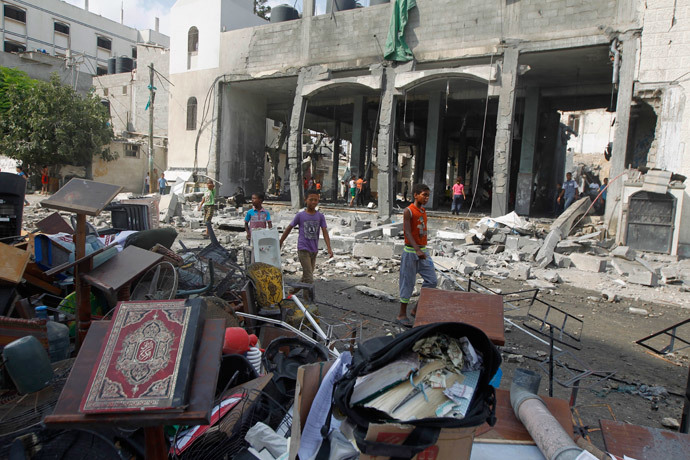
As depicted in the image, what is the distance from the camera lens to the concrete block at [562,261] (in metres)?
9.35

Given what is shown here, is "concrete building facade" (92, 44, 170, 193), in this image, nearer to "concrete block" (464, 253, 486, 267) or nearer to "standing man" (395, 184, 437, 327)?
"concrete block" (464, 253, 486, 267)

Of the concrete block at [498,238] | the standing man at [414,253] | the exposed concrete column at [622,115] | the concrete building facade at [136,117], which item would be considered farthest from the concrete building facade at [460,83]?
the standing man at [414,253]

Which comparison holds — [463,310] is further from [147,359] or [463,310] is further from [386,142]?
[386,142]

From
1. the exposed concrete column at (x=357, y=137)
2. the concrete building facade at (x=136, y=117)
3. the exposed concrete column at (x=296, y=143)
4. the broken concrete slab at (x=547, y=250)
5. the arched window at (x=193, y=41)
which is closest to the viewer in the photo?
A: the broken concrete slab at (x=547, y=250)

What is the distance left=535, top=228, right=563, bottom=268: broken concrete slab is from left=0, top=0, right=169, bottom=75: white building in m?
34.1

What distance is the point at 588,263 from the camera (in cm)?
911

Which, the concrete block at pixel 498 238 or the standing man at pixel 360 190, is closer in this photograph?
the concrete block at pixel 498 238

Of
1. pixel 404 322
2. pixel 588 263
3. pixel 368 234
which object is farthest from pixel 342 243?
pixel 588 263

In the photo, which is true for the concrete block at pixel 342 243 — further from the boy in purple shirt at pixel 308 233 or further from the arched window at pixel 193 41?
the arched window at pixel 193 41

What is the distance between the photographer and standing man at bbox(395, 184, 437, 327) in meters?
5.40

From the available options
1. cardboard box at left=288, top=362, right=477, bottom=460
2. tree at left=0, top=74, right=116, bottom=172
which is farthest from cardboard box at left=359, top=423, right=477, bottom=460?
tree at left=0, top=74, right=116, bottom=172

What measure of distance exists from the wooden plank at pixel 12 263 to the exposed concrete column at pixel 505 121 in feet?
40.5

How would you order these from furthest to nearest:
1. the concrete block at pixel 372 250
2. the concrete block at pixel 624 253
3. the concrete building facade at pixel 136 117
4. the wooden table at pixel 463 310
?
the concrete building facade at pixel 136 117 < the concrete block at pixel 372 250 < the concrete block at pixel 624 253 < the wooden table at pixel 463 310

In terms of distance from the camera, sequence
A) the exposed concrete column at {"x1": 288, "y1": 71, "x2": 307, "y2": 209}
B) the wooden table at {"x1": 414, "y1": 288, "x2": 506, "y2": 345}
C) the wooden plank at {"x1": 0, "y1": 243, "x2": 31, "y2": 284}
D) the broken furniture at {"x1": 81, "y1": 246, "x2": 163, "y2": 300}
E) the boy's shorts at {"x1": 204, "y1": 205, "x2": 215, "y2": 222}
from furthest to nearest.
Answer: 1. the exposed concrete column at {"x1": 288, "y1": 71, "x2": 307, "y2": 209}
2. the boy's shorts at {"x1": 204, "y1": 205, "x2": 215, "y2": 222}
3. the wooden plank at {"x1": 0, "y1": 243, "x2": 31, "y2": 284}
4. the broken furniture at {"x1": 81, "y1": 246, "x2": 163, "y2": 300}
5. the wooden table at {"x1": 414, "y1": 288, "x2": 506, "y2": 345}
